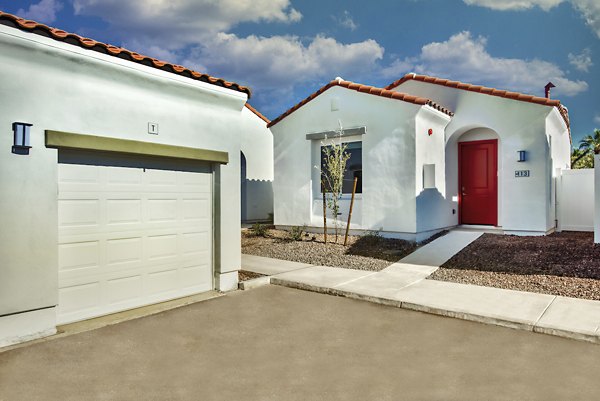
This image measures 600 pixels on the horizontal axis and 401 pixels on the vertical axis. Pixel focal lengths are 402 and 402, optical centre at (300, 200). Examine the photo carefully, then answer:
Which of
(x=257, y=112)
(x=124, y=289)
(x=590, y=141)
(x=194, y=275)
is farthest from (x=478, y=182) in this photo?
(x=590, y=141)

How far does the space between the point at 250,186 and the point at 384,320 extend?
11.5m

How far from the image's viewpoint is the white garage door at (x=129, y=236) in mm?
5094

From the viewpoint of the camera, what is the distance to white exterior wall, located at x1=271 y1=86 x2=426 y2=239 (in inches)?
420

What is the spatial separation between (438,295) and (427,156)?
19.0ft

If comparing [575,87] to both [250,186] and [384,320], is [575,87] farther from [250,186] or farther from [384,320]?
[384,320]

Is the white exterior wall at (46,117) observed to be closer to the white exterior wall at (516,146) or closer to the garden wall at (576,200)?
the white exterior wall at (516,146)

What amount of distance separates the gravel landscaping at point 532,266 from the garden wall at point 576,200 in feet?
6.13

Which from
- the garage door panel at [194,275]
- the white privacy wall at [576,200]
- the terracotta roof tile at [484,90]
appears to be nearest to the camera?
the garage door panel at [194,275]

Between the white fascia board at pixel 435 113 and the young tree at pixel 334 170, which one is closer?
the white fascia board at pixel 435 113

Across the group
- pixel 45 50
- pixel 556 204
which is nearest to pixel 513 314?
pixel 45 50

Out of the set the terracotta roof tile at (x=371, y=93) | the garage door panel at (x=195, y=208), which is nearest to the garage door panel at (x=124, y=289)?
the garage door panel at (x=195, y=208)

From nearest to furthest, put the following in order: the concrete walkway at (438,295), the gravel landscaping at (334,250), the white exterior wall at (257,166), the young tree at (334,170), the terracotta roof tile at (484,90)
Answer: the concrete walkway at (438,295)
the gravel landscaping at (334,250)
the terracotta roof tile at (484,90)
the young tree at (334,170)
the white exterior wall at (257,166)

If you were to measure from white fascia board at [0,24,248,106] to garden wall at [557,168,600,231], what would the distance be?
10.0 m

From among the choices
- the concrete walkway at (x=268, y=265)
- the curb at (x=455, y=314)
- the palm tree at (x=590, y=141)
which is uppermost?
the palm tree at (x=590, y=141)
